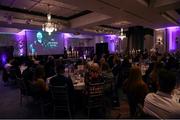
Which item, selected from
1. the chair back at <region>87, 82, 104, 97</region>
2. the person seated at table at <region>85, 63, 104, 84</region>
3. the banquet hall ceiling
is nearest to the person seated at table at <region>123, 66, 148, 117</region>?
the chair back at <region>87, 82, 104, 97</region>

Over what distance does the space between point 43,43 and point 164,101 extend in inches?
498

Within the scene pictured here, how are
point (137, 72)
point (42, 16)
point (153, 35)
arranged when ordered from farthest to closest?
1. point (153, 35)
2. point (42, 16)
3. point (137, 72)

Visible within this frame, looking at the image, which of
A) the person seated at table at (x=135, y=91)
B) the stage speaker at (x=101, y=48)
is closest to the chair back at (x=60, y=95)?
the person seated at table at (x=135, y=91)

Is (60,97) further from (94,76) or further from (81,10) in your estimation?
(81,10)

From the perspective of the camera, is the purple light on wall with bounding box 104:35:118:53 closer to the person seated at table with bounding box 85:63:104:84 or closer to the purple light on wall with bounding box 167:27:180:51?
the purple light on wall with bounding box 167:27:180:51

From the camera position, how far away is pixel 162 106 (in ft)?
6.41

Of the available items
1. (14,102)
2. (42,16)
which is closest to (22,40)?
(42,16)

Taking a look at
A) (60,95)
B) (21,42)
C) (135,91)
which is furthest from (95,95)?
(21,42)

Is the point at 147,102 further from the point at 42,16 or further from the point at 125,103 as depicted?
the point at 42,16

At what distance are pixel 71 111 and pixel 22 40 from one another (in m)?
10.6

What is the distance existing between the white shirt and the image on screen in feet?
39.5

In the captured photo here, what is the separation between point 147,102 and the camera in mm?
2186

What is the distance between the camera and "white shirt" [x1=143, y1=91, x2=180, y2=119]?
188 centimetres

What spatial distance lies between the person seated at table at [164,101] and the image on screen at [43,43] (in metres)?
12.1
